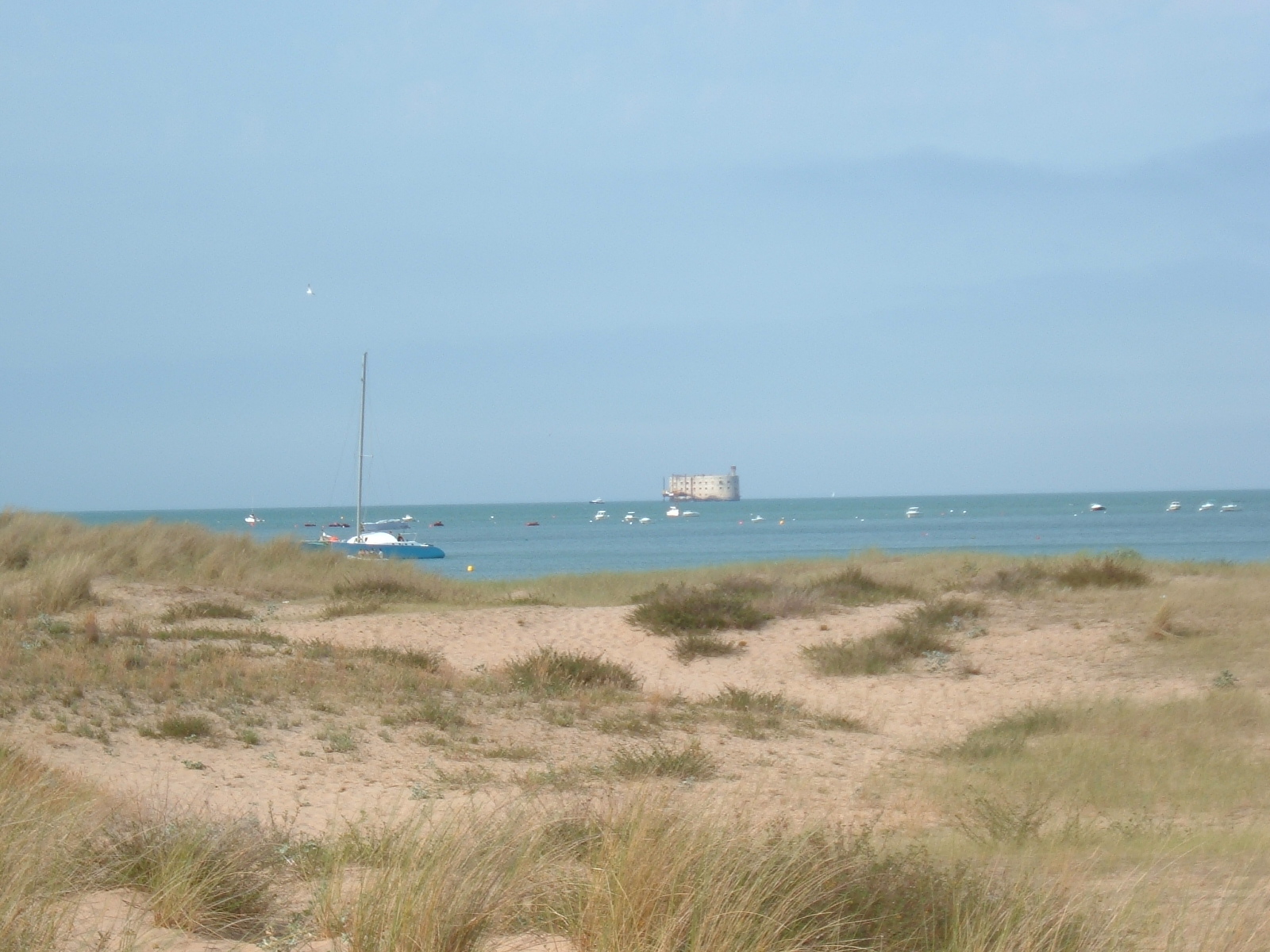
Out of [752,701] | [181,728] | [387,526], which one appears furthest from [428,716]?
[387,526]

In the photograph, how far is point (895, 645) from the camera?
17.0m

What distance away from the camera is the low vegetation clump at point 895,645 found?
1633cm

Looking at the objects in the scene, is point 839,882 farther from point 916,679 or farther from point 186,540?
point 186,540

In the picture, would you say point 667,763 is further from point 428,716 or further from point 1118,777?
point 1118,777

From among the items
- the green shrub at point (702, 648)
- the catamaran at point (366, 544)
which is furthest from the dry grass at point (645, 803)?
the catamaran at point (366, 544)

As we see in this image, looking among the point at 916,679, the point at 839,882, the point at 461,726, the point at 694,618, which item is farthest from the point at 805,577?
the point at 839,882

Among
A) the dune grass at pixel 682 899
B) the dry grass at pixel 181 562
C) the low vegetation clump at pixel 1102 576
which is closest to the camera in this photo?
the dune grass at pixel 682 899

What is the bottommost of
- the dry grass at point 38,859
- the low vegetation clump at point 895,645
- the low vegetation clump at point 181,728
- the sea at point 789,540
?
the sea at point 789,540

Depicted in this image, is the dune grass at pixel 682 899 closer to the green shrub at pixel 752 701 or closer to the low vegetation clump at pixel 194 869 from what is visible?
the low vegetation clump at pixel 194 869

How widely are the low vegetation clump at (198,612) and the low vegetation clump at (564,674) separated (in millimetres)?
6482

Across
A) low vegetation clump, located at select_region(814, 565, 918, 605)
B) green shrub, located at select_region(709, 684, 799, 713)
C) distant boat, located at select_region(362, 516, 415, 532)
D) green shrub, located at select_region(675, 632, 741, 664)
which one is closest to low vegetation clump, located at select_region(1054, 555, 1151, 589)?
low vegetation clump, located at select_region(814, 565, 918, 605)

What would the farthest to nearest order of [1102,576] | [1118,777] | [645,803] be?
[1102,576] < [1118,777] < [645,803]

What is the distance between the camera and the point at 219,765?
9281mm

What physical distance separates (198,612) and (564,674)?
783 cm
